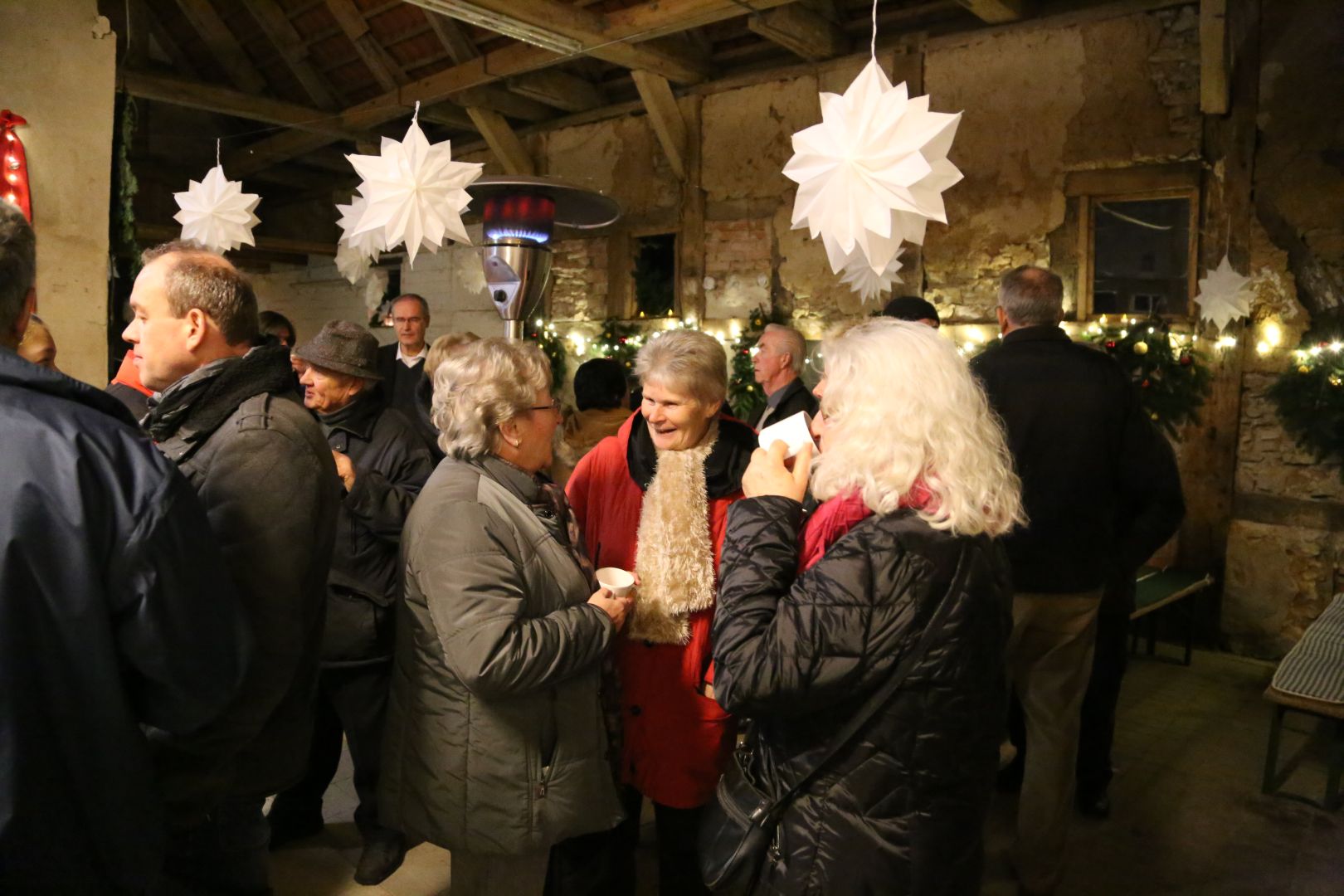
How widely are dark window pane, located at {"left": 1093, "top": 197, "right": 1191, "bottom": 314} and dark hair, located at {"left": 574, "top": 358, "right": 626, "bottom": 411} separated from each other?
4073 millimetres

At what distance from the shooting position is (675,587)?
2160 millimetres

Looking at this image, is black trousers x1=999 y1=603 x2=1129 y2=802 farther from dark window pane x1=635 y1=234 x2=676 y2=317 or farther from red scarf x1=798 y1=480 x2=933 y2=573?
dark window pane x1=635 y1=234 x2=676 y2=317

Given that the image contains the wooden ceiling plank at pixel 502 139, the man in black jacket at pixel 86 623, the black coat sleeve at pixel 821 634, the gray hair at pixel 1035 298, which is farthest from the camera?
the wooden ceiling plank at pixel 502 139

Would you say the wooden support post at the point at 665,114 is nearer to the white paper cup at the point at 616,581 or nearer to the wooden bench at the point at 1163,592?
the wooden bench at the point at 1163,592

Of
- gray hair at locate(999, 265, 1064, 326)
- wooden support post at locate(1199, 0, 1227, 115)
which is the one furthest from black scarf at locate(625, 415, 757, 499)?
wooden support post at locate(1199, 0, 1227, 115)

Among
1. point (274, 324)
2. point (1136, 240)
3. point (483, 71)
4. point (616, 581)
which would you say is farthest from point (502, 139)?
point (616, 581)

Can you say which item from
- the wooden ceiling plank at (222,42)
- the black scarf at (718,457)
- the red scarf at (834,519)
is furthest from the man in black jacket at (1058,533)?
the wooden ceiling plank at (222,42)

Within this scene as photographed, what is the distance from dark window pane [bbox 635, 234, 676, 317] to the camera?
8292 millimetres

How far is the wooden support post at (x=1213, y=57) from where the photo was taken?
4.98 metres

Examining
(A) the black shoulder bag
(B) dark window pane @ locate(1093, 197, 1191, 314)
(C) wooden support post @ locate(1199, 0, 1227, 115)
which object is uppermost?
(C) wooden support post @ locate(1199, 0, 1227, 115)

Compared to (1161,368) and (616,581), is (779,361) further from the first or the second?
(1161,368)

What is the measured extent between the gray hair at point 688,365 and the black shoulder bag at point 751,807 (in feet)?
2.88

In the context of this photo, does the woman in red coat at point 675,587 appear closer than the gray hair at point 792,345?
Yes

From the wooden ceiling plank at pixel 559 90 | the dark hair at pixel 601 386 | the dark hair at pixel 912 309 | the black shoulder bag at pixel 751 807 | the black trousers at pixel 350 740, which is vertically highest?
the wooden ceiling plank at pixel 559 90
